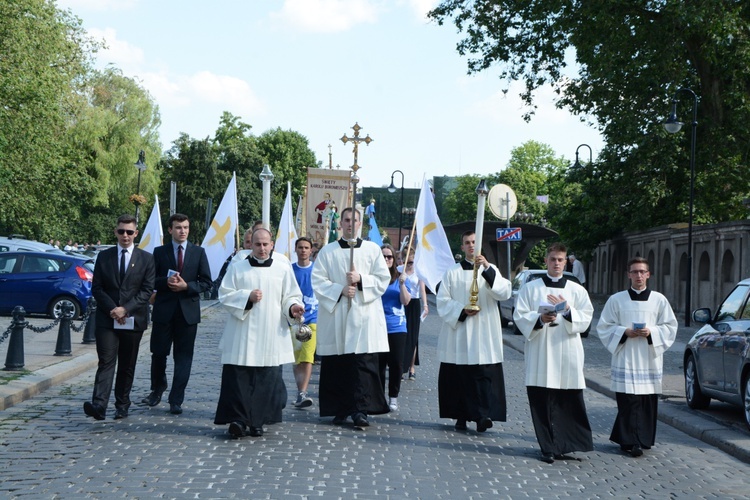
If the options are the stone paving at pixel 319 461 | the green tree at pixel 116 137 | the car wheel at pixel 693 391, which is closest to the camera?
the stone paving at pixel 319 461

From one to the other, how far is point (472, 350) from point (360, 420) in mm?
1232

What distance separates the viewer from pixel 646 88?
102 ft

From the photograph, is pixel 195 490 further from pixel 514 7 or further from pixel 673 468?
pixel 514 7

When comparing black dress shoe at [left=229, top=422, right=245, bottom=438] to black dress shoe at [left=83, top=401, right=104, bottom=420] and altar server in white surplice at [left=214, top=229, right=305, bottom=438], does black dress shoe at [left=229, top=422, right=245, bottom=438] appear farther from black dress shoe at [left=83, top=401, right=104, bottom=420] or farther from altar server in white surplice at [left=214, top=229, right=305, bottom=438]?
black dress shoe at [left=83, top=401, right=104, bottom=420]

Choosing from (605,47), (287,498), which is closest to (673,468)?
(287,498)

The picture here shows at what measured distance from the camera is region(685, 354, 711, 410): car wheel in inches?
478

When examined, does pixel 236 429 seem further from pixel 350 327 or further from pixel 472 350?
pixel 472 350

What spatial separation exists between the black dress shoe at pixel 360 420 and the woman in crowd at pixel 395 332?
1327mm

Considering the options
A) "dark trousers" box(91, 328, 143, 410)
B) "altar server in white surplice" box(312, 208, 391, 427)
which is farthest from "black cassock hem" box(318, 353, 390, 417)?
"dark trousers" box(91, 328, 143, 410)

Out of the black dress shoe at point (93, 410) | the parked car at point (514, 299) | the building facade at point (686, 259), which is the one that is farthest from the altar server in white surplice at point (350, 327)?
the building facade at point (686, 259)

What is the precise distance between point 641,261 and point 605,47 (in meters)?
21.3

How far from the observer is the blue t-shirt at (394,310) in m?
11.7

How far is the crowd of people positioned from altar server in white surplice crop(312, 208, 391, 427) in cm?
1

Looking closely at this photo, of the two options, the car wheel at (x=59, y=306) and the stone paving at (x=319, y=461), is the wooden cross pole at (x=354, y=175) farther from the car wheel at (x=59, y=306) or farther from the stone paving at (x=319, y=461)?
the car wheel at (x=59, y=306)
